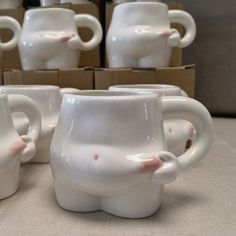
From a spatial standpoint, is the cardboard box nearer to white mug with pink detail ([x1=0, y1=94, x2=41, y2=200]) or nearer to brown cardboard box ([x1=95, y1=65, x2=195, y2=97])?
brown cardboard box ([x1=95, y1=65, x2=195, y2=97])

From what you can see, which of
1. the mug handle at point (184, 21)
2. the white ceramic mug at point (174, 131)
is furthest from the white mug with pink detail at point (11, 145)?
the mug handle at point (184, 21)

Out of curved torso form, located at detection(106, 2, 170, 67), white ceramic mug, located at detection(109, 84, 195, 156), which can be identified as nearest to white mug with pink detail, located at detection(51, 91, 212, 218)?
white ceramic mug, located at detection(109, 84, 195, 156)

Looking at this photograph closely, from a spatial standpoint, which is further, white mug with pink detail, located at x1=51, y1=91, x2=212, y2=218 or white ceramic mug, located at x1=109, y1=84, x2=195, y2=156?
white ceramic mug, located at x1=109, y1=84, x2=195, y2=156

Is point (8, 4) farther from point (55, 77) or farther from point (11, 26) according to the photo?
point (55, 77)

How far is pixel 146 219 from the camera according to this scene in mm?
325

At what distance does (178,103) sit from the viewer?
0.35 m

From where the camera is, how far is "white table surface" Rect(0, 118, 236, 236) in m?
0.31

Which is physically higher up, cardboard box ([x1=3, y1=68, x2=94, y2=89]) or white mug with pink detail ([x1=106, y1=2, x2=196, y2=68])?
white mug with pink detail ([x1=106, y1=2, x2=196, y2=68])

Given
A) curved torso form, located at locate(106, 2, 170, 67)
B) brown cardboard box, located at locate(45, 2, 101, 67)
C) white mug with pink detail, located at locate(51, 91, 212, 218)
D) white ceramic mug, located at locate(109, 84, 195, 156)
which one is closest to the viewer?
white mug with pink detail, located at locate(51, 91, 212, 218)

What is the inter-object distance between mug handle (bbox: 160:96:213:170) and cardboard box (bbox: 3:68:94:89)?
1.03ft

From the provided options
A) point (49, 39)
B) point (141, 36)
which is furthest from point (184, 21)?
point (49, 39)

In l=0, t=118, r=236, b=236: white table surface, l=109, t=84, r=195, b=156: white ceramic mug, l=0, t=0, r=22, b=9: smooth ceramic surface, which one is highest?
l=0, t=0, r=22, b=9: smooth ceramic surface

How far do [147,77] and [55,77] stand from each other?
0.53ft

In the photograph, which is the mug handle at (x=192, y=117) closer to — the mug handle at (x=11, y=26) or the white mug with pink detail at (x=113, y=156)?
the white mug with pink detail at (x=113, y=156)
